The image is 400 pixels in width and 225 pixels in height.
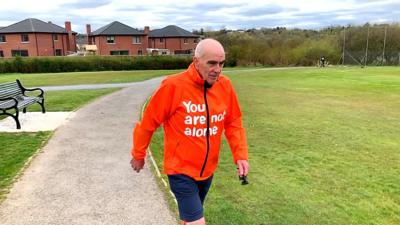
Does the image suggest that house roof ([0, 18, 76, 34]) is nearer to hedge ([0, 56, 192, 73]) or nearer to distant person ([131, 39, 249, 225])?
hedge ([0, 56, 192, 73])

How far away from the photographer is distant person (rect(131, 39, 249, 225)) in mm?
2914

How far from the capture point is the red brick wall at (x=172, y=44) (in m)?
70.9

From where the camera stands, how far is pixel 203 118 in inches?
116

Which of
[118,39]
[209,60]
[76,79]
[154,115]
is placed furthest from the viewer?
[118,39]

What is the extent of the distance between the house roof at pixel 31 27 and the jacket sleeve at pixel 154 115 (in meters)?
61.3

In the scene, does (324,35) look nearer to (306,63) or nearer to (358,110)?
(306,63)

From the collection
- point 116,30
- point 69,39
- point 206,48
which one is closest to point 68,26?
point 69,39

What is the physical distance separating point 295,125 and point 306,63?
162 feet

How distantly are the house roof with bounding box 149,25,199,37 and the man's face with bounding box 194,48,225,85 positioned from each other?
68615mm

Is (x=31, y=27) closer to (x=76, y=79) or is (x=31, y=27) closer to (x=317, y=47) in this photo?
(x=76, y=79)

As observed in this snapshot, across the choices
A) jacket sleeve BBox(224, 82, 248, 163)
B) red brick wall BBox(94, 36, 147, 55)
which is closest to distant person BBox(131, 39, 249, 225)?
jacket sleeve BBox(224, 82, 248, 163)

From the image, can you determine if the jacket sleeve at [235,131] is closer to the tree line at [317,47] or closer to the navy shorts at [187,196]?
the navy shorts at [187,196]

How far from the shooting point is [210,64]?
289 cm

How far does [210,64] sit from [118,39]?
64146mm
